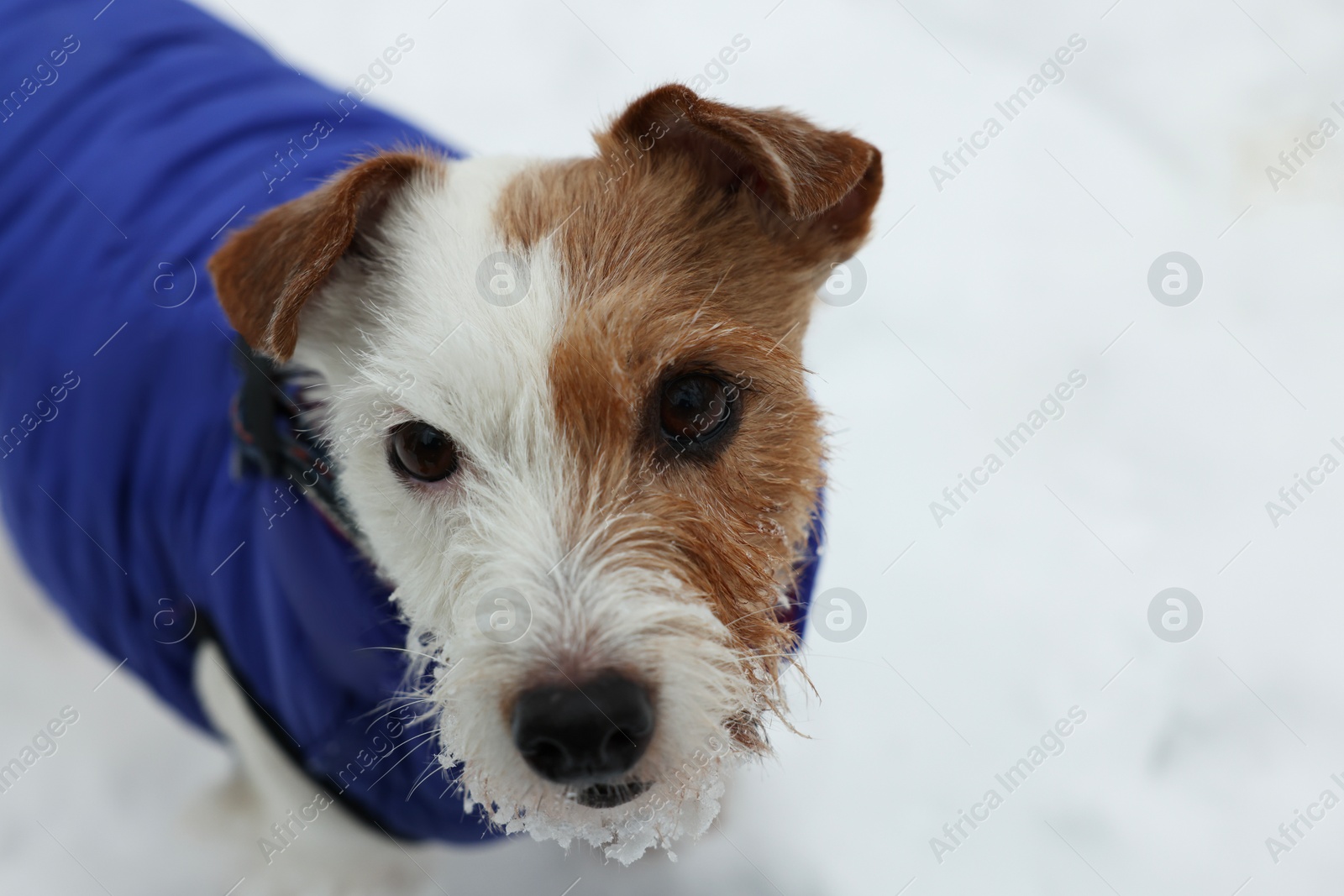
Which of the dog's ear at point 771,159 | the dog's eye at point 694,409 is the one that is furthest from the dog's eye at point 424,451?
the dog's ear at point 771,159

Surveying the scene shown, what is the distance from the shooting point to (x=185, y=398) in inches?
109

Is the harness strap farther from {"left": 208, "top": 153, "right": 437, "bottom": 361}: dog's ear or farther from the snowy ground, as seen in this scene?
the snowy ground

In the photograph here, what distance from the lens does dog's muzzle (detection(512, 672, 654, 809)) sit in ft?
5.44

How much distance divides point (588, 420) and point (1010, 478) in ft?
8.11

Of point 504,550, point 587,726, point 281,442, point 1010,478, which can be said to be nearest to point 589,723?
point 587,726

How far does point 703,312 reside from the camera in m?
1.99

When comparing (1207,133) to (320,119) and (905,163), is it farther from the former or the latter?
(320,119)

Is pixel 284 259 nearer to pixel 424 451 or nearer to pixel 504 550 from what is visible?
pixel 424 451

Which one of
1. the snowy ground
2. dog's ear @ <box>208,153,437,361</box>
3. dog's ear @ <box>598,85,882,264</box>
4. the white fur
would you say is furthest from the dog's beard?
the snowy ground

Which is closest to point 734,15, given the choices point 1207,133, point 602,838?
point 1207,133

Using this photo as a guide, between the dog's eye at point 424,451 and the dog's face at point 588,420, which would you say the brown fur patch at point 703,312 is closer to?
the dog's face at point 588,420

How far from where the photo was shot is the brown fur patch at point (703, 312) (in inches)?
74.0

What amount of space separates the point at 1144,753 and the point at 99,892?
155 inches

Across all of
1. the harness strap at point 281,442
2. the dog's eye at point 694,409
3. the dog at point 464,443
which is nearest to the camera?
the dog at point 464,443
